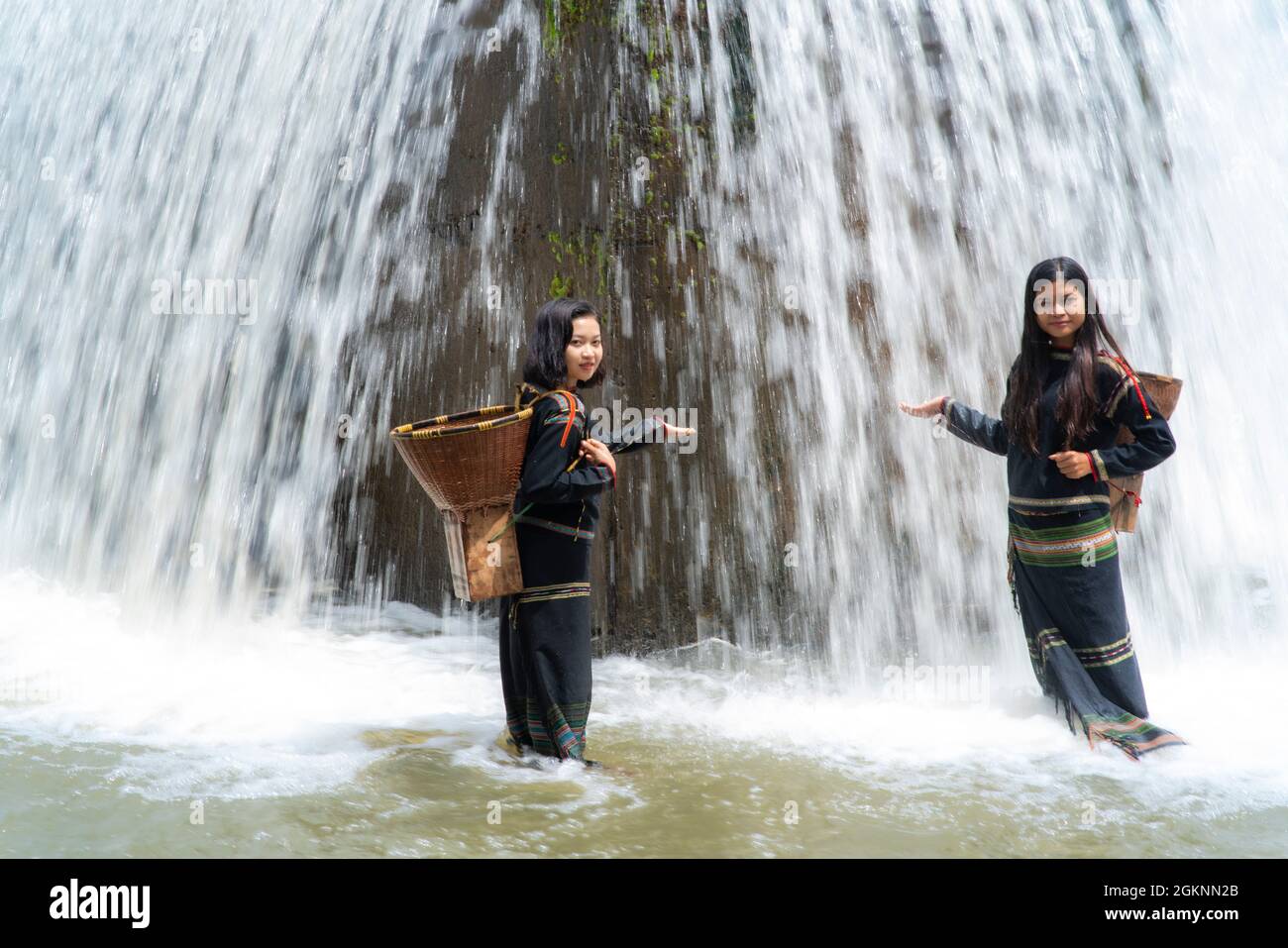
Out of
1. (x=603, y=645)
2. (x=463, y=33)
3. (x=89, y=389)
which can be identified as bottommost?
(x=603, y=645)

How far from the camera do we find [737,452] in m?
5.63

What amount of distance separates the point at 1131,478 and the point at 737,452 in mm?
2183

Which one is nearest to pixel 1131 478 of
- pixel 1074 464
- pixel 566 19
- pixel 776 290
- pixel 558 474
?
pixel 1074 464

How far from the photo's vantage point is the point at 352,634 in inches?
230

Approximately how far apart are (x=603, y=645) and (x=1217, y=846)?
10.5 ft

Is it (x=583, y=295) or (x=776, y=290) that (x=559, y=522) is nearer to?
(x=583, y=295)

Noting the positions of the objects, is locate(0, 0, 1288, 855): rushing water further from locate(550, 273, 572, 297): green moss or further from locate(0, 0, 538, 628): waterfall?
locate(550, 273, 572, 297): green moss

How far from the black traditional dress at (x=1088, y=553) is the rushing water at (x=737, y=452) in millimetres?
199

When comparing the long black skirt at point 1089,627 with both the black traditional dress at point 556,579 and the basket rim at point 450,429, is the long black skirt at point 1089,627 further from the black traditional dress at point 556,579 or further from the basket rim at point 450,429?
the basket rim at point 450,429

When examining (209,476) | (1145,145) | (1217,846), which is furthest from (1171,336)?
(209,476)

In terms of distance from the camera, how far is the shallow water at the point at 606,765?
2947 mm
